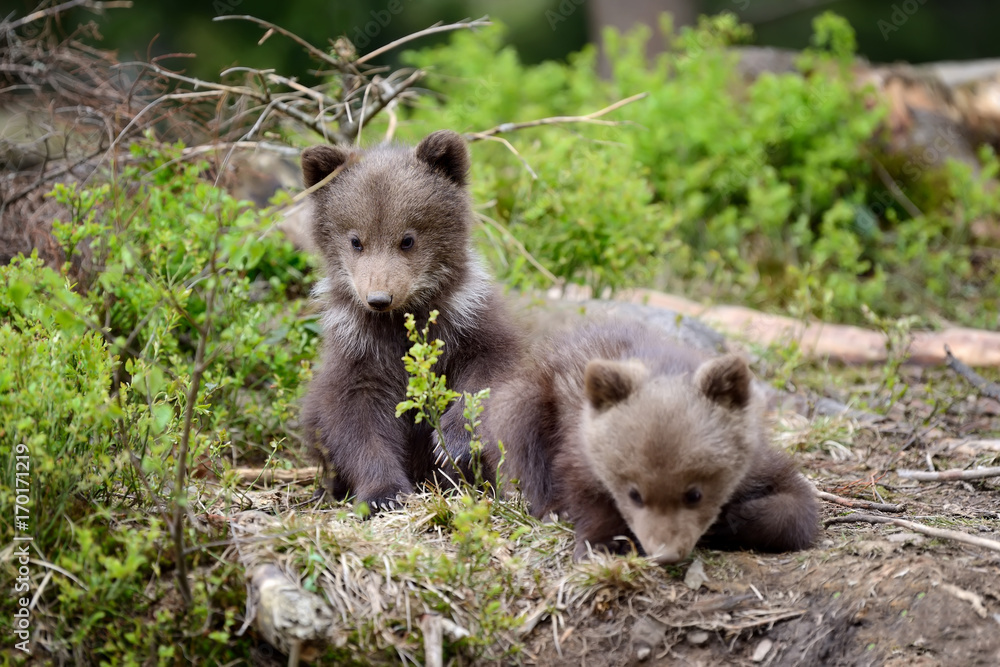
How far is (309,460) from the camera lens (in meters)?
5.46

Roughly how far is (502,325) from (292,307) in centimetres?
152

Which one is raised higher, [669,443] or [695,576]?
[669,443]

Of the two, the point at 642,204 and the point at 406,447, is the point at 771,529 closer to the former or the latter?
the point at 406,447

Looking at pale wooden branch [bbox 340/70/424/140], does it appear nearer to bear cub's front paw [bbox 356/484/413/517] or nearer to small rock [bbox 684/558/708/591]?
bear cub's front paw [bbox 356/484/413/517]

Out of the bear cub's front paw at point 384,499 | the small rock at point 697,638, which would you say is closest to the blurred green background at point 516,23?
the bear cub's front paw at point 384,499

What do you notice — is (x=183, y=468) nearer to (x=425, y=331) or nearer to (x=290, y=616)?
(x=290, y=616)

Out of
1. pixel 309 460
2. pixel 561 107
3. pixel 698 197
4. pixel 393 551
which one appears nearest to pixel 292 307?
pixel 309 460

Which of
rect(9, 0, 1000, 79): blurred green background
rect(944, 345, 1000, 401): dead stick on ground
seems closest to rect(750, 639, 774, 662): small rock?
rect(944, 345, 1000, 401): dead stick on ground

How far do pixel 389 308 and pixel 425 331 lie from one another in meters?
0.51

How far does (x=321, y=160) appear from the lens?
5102mm

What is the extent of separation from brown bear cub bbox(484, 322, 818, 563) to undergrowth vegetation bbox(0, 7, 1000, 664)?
9.5 inches

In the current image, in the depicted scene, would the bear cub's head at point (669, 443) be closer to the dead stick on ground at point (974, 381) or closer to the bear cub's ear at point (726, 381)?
the bear cub's ear at point (726, 381)

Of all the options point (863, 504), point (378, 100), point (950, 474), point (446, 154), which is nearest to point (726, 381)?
point (863, 504)

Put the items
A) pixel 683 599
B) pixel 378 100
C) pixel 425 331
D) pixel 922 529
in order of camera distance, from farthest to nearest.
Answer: pixel 378 100 < pixel 425 331 < pixel 922 529 < pixel 683 599
